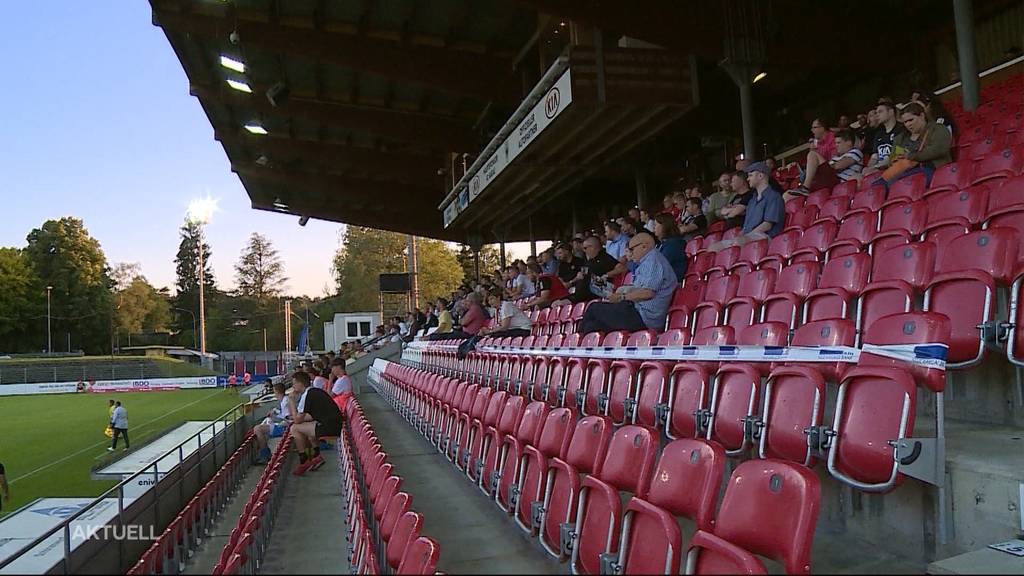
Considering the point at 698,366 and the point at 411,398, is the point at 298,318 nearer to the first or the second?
the point at 411,398

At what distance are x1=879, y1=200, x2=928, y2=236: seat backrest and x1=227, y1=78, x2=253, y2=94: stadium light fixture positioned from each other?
12.6m

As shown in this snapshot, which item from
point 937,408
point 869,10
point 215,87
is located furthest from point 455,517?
point 215,87

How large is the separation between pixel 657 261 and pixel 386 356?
14.0 m

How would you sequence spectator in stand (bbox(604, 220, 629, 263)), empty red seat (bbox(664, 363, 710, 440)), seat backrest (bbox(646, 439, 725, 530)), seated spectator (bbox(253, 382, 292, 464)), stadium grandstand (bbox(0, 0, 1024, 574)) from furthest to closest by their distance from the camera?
seated spectator (bbox(253, 382, 292, 464)) < spectator in stand (bbox(604, 220, 629, 263)) < empty red seat (bbox(664, 363, 710, 440)) < stadium grandstand (bbox(0, 0, 1024, 574)) < seat backrest (bbox(646, 439, 725, 530))

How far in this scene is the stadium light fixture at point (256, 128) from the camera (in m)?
16.9

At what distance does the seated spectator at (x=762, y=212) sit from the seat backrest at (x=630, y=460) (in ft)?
11.7

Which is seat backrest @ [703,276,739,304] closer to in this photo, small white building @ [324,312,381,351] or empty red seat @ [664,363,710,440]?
empty red seat @ [664,363,710,440]

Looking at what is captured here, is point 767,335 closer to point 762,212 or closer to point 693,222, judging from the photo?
point 762,212

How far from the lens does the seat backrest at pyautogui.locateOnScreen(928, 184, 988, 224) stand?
3.83m

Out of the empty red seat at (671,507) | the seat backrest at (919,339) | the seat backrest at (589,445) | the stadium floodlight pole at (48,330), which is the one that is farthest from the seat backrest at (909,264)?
the stadium floodlight pole at (48,330)

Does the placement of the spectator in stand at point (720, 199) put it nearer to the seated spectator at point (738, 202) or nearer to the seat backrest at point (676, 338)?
the seated spectator at point (738, 202)

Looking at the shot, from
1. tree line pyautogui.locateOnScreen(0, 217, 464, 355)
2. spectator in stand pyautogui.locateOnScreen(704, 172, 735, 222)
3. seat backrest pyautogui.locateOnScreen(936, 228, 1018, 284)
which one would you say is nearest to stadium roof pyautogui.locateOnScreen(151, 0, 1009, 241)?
spectator in stand pyautogui.locateOnScreen(704, 172, 735, 222)

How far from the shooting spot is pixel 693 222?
24.1 ft

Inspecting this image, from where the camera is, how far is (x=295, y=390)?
9180mm
